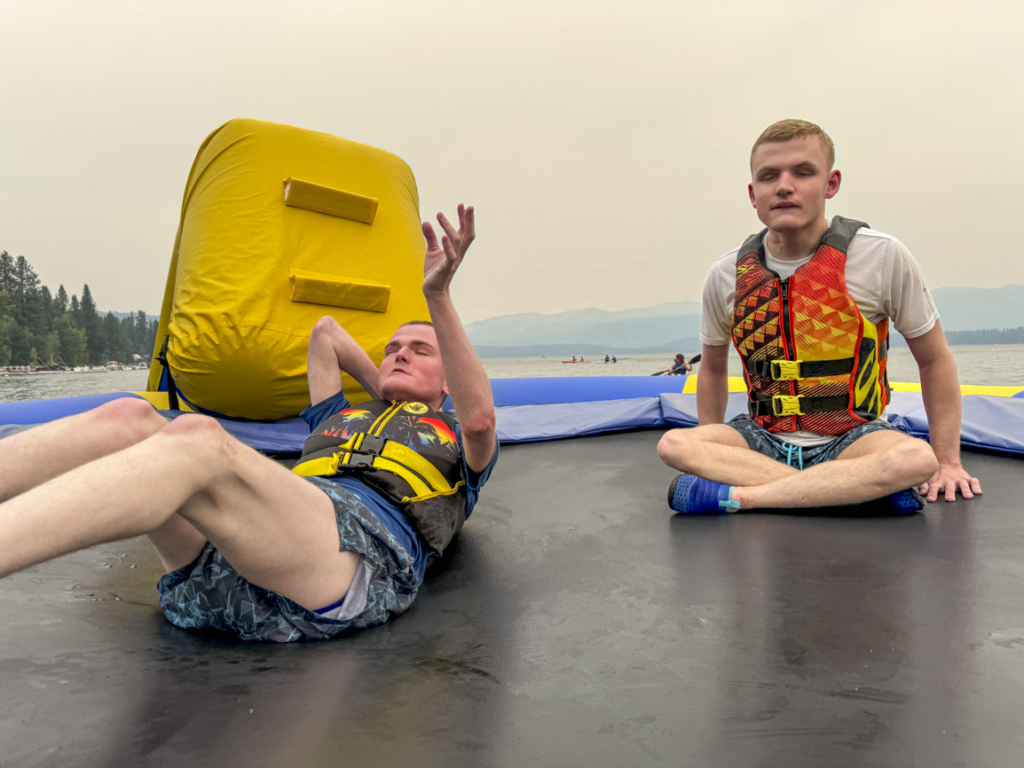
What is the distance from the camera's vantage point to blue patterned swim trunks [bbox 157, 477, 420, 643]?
99 centimetres

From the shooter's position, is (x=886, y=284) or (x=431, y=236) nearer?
(x=431, y=236)

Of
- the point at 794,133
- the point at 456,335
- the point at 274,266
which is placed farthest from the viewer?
the point at 274,266

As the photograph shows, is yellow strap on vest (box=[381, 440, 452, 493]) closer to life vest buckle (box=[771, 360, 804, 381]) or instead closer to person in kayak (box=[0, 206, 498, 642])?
person in kayak (box=[0, 206, 498, 642])

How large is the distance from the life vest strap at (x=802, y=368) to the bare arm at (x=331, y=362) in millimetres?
950

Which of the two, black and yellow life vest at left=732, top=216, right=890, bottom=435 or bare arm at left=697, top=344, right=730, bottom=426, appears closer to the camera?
black and yellow life vest at left=732, top=216, right=890, bottom=435

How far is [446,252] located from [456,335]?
13 cm

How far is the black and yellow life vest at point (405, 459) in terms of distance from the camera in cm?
120

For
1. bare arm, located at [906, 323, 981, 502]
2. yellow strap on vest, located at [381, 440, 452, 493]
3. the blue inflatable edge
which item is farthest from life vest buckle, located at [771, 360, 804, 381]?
yellow strap on vest, located at [381, 440, 452, 493]

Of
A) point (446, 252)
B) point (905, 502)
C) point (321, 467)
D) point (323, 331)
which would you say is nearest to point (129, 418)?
point (321, 467)

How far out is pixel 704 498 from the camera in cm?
162

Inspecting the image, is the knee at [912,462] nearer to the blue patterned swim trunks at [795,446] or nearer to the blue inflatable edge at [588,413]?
the blue patterned swim trunks at [795,446]

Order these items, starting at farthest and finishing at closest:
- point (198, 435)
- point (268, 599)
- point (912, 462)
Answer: point (912, 462) < point (268, 599) < point (198, 435)

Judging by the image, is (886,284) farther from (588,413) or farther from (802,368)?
(588,413)

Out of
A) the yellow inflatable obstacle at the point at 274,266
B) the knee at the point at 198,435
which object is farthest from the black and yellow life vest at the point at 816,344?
→ the yellow inflatable obstacle at the point at 274,266
